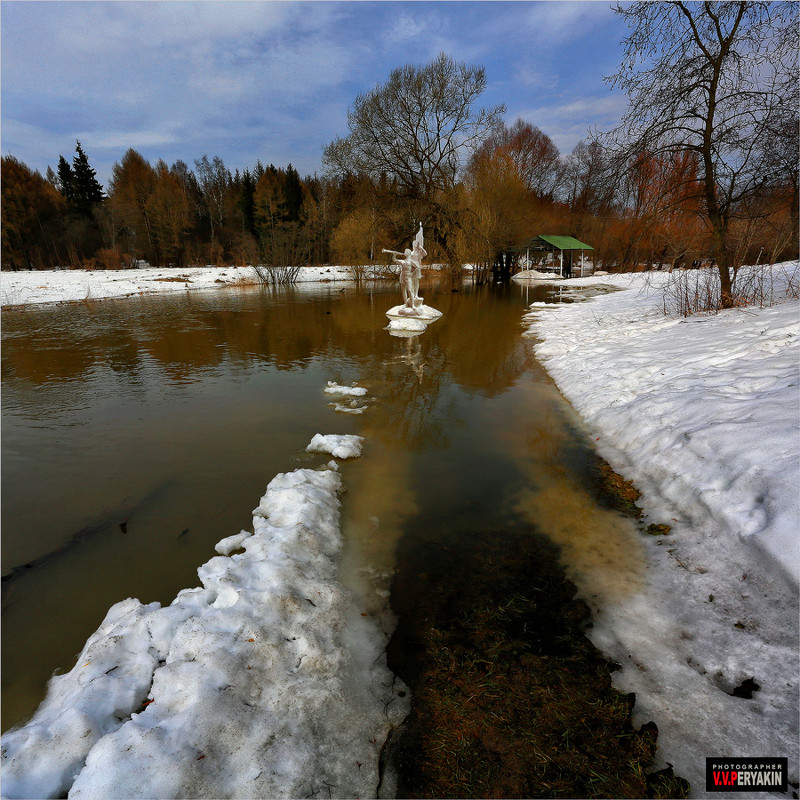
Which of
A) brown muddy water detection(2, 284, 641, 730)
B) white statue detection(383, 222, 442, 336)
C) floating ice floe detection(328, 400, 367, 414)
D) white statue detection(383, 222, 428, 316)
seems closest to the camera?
brown muddy water detection(2, 284, 641, 730)

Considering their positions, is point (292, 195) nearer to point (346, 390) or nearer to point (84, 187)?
point (84, 187)

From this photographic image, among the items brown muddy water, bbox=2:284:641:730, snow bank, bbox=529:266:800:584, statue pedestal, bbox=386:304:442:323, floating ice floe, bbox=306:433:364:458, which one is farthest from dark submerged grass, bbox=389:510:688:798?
statue pedestal, bbox=386:304:442:323

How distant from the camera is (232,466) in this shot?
4863 millimetres

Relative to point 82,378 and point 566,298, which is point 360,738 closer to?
point 82,378

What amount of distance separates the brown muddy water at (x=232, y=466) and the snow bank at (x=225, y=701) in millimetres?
437

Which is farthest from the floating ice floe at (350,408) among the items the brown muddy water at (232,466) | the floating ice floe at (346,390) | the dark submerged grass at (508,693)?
the dark submerged grass at (508,693)

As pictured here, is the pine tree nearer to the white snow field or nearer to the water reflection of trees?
the water reflection of trees

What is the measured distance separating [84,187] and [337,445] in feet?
197

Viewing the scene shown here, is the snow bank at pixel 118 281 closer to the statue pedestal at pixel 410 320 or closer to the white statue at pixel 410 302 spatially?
the statue pedestal at pixel 410 320

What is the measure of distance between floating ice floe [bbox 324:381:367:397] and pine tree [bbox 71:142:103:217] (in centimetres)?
5375

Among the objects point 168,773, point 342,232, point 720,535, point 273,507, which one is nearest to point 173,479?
point 273,507

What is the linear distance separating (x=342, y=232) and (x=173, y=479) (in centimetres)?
2649

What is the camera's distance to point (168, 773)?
1.63m

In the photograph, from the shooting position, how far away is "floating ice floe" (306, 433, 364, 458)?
5023mm
